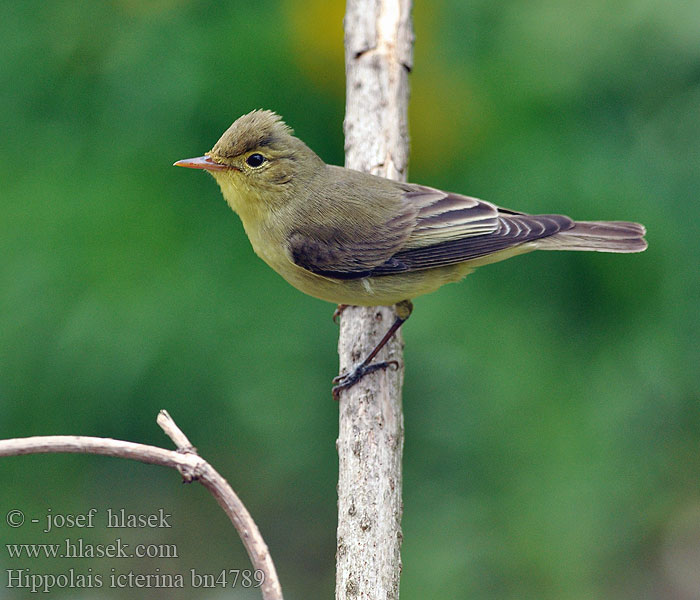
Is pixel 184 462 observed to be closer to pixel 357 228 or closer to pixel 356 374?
pixel 356 374

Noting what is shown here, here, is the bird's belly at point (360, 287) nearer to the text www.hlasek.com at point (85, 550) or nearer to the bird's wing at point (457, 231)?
the bird's wing at point (457, 231)

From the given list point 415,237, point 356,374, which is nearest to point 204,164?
point 415,237

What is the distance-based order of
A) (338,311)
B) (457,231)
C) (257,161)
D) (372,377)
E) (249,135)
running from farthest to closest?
(338,311)
(457,231)
(257,161)
(249,135)
(372,377)

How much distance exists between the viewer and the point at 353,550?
2656 millimetres

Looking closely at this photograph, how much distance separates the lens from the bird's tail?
3717mm

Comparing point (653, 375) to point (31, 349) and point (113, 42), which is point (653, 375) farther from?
point (113, 42)

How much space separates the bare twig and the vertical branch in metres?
0.82

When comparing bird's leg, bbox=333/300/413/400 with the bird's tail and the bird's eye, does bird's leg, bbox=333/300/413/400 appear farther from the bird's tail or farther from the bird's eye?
the bird's eye

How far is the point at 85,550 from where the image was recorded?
4152 millimetres

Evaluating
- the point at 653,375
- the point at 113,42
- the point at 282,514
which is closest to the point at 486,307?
the point at 653,375

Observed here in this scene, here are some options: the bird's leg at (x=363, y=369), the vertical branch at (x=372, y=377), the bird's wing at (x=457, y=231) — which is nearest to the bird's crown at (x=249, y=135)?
the vertical branch at (x=372, y=377)

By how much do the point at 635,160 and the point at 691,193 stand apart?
1.09ft

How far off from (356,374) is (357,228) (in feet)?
2.25

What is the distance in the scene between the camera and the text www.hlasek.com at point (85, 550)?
4.09 m
